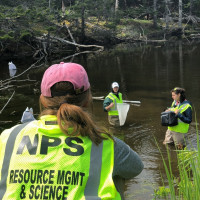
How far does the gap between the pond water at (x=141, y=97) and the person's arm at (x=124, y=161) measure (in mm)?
243

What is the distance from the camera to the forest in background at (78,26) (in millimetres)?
28106

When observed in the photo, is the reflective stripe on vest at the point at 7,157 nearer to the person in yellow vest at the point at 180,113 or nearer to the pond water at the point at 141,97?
the pond water at the point at 141,97

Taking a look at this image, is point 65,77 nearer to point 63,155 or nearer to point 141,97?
point 63,155

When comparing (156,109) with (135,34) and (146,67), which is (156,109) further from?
(135,34)

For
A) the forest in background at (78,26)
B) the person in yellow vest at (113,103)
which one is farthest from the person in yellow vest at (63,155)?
the forest in background at (78,26)

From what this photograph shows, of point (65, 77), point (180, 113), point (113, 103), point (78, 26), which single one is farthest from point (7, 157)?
point (78, 26)

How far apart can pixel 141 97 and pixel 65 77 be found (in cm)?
1254

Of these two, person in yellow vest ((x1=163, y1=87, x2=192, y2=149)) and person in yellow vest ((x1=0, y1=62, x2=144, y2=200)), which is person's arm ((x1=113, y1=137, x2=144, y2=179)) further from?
person in yellow vest ((x1=163, y1=87, x2=192, y2=149))

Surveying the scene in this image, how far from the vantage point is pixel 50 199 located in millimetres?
1645

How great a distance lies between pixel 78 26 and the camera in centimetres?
3900

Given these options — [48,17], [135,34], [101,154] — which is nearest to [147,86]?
[101,154]

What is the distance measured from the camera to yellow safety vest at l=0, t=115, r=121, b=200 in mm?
1650

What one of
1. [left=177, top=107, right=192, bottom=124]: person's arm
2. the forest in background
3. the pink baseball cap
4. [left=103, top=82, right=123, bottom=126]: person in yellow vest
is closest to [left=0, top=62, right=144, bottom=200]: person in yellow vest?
the pink baseball cap

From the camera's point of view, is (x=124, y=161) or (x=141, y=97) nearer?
(x=124, y=161)
